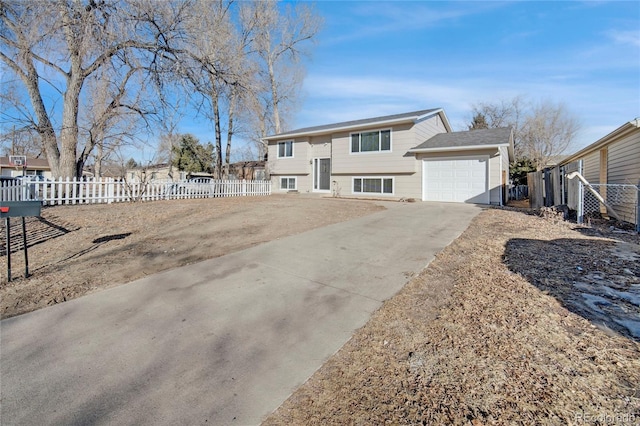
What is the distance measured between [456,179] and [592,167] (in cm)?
580

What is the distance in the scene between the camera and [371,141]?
16625 mm

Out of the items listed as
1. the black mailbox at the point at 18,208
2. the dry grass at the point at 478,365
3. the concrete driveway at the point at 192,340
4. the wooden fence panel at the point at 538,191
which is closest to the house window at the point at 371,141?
the wooden fence panel at the point at 538,191

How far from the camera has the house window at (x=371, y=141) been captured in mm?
16031

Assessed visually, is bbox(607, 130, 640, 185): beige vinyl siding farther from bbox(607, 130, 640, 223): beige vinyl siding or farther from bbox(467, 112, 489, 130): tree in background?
bbox(467, 112, 489, 130): tree in background

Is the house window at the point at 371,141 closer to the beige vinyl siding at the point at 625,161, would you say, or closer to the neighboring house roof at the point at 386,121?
the neighboring house roof at the point at 386,121

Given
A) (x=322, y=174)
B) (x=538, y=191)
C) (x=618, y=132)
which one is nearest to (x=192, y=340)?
(x=618, y=132)

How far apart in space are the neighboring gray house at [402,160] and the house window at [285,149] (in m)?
0.07

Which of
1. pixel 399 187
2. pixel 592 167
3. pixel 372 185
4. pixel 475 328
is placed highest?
pixel 592 167

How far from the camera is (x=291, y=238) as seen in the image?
6.56 metres

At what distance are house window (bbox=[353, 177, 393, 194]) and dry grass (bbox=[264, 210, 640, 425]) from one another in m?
12.6

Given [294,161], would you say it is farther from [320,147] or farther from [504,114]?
[504,114]

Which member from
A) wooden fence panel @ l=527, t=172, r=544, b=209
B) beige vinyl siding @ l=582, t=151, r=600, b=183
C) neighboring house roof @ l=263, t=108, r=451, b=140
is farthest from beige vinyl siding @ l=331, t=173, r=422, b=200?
beige vinyl siding @ l=582, t=151, r=600, b=183

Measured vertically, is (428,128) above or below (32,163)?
below

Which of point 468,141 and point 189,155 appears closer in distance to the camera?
point 468,141
